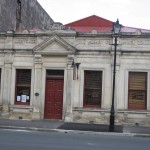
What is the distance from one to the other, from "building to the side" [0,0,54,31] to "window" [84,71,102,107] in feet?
20.0

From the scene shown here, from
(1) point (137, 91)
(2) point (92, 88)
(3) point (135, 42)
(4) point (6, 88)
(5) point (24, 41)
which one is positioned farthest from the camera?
(4) point (6, 88)

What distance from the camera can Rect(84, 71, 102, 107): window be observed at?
2097 cm

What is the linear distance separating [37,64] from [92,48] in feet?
11.1

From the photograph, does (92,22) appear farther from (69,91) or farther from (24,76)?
(69,91)

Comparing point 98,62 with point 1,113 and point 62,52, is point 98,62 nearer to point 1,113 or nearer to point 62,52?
point 62,52

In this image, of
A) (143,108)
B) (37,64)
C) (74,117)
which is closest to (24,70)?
(37,64)

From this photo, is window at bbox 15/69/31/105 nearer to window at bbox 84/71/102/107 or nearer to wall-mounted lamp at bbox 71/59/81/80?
wall-mounted lamp at bbox 71/59/81/80

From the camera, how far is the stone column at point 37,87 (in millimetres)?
21117

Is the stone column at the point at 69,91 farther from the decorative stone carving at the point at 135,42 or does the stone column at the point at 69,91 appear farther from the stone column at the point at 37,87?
the decorative stone carving at the point at 135,42

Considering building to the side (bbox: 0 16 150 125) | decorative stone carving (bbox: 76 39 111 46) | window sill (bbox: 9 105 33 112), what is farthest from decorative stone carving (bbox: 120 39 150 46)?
window sill (bbox: 9 105 33 112)

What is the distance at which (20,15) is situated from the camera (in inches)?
1208

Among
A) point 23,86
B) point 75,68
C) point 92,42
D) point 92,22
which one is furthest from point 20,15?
point 75,68

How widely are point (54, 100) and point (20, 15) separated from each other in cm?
1202

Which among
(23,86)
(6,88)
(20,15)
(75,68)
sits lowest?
(6,88)
